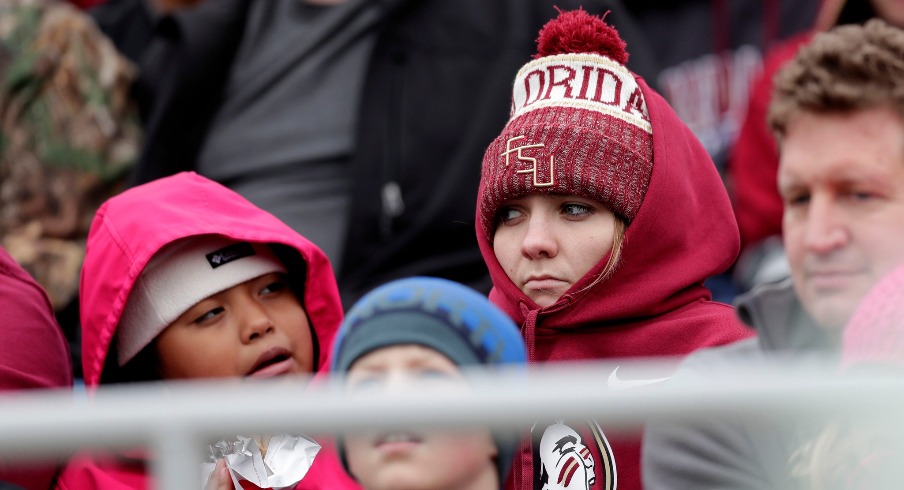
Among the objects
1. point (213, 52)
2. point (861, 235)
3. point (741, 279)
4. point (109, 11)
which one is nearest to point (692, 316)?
point (861, 235)

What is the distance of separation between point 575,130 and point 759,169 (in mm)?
1605

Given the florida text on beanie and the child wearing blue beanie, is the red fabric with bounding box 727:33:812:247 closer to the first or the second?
the florida text on beanie

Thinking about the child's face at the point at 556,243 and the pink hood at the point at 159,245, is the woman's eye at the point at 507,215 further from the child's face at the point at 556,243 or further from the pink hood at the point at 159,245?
the pink hood at the point at 159,245

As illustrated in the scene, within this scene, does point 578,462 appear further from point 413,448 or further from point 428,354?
point 413,448

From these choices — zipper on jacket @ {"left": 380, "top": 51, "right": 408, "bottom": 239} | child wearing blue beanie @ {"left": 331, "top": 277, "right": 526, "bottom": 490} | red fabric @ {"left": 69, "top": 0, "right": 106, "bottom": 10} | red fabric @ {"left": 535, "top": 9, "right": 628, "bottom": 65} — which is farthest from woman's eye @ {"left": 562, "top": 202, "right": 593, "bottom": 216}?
red fabric @ {"left": 69, "top": 0, "right": 106, "bottom": 10}

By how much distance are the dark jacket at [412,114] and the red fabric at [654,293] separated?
30.2 inches

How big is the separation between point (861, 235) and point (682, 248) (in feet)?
1.88

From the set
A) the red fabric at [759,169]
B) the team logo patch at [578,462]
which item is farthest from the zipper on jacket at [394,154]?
the team logo patch at [578,462]

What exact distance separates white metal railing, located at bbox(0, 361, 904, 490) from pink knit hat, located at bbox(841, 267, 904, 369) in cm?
43

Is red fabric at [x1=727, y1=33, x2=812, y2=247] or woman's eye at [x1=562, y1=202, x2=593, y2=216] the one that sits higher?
red fabric at [x1=727, y1=33, x2=812, y2=247]

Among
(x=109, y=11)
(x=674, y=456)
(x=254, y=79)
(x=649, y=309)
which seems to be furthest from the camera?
(x=109, y=11)

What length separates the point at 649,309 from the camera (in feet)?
8.75

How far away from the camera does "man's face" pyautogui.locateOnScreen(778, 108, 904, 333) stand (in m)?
2.14

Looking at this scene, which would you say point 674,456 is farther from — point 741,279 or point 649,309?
point 741,279
